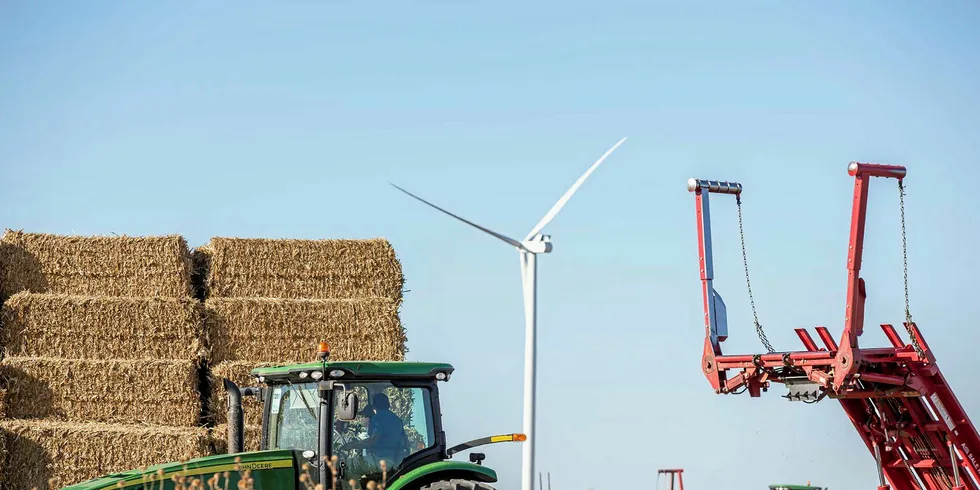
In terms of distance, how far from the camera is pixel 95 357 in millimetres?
13695

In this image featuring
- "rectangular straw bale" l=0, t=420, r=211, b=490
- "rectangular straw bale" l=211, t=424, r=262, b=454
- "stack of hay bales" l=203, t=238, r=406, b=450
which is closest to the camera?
"rectangular straw bale" l=0, t=420, r=211, b=490

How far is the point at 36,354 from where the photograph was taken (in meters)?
13.7

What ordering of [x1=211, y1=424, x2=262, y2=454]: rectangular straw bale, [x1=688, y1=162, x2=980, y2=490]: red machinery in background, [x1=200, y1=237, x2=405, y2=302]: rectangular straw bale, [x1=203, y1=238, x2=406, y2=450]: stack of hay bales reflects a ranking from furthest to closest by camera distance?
[x1=200, y1=237, x2=405, y2=302]: rectangular straw bale < [x1=203, y1=238, x2=406, y2=450]: stack of hay bales < [x1=211, y1=424, x2=262, y2=454]: rectangular straw bale < [x1=688, y1=162, x2=980, y2=490]: red machinery in background

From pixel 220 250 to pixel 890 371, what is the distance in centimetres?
756

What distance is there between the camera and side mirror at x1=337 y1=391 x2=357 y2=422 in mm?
8859

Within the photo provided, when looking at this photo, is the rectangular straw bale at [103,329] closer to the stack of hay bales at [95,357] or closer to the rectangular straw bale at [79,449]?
the stack of hay bales at [95,357]

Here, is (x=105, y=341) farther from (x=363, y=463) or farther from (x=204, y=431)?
(x=363, y=463)

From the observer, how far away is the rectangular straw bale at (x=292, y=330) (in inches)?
547

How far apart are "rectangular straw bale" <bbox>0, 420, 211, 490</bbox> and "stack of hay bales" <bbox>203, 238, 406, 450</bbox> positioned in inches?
22.5

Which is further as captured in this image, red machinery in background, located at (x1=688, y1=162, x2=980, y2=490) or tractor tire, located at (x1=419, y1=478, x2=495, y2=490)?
red machinery in background, located at (x1=688, y1=162, x2=980, y2=490)

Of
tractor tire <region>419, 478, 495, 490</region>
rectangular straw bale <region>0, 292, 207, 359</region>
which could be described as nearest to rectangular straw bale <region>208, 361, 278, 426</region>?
rectangular straw bale <region>0, 292, 207, 359</region>

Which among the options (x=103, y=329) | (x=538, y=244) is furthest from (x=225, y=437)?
(x=538, y=244)

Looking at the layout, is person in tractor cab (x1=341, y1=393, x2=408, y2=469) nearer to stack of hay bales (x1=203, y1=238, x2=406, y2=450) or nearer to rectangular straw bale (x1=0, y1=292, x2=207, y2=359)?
stack of hay bales (x1=203, y1=238, x2=406, y2=450)

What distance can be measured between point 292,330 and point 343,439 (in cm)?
468
